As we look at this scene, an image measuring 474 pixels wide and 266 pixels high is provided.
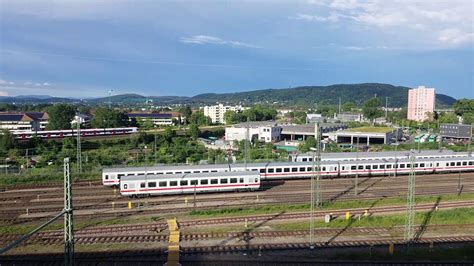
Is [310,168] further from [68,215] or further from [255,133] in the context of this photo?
[255,133]

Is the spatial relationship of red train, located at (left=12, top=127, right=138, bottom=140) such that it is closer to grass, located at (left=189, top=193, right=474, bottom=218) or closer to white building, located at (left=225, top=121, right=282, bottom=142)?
white building, located at (left=225, top=121, right=282, bottom=142)

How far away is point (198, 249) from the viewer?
1836 centimetres

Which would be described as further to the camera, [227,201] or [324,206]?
[227,201]

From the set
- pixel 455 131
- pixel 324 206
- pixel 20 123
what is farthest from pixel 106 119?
pixel 455 131

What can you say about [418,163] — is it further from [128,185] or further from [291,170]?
[128,185]

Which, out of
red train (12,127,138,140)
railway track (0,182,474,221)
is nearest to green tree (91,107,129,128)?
red train (12,127,138,140)

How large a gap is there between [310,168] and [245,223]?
14.4 meters

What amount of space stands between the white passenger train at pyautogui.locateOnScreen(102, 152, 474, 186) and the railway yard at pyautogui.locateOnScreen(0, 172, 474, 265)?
1558 millimetres

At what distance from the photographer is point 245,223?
22297 millimetres

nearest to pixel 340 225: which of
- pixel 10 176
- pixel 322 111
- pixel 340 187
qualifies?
pixel 340 187

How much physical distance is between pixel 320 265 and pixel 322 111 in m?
153

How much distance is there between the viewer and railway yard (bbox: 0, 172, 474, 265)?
18.0 metres

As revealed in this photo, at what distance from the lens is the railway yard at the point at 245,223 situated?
1797 cm

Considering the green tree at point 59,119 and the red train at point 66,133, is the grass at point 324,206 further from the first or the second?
the green tree at point 59,119
